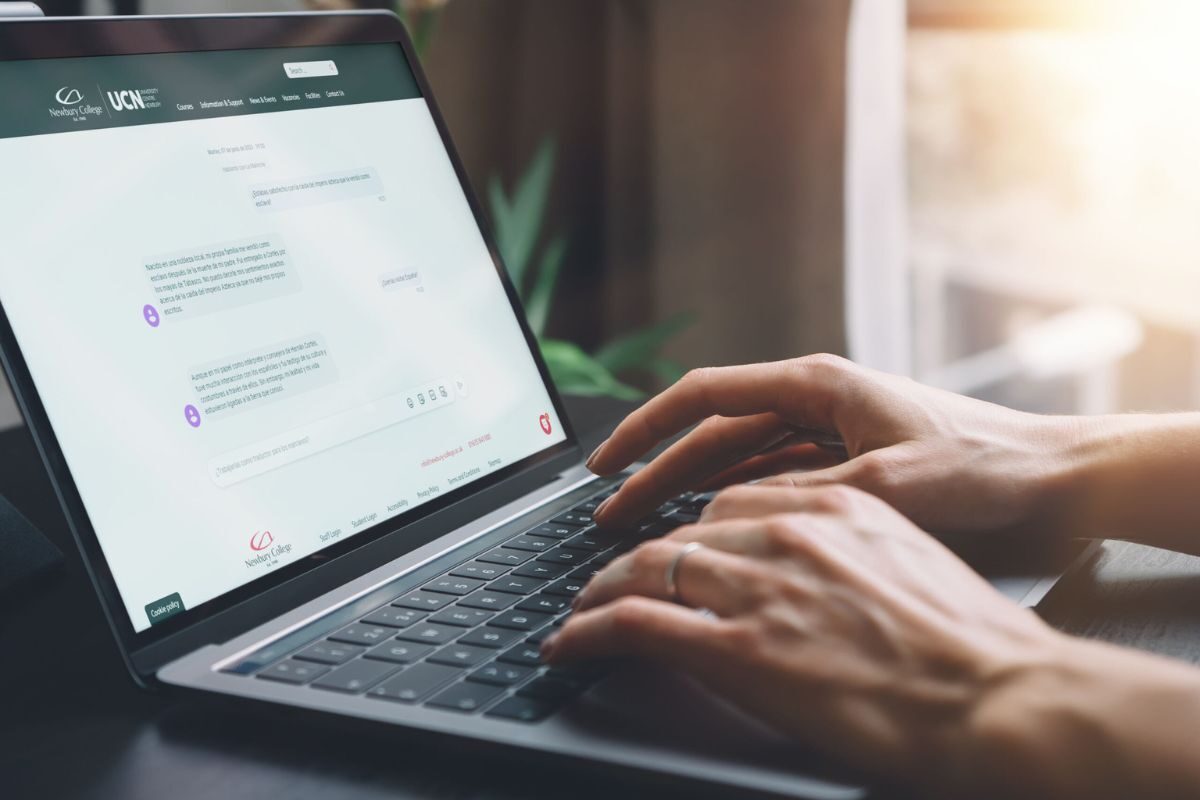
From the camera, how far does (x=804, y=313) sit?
2.55 meters

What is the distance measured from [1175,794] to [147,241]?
56 centimetres

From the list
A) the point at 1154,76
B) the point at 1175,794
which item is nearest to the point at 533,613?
the point at 1175,794

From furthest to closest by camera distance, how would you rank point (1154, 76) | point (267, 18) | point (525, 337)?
point (1154, 76) < point (525, 337) < point (267, 18)

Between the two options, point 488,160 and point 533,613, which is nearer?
point 533,613

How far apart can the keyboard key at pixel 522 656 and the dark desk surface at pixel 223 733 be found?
0.06 m

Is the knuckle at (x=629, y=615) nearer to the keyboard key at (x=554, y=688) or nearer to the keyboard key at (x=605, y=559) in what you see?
the keyboard key at (x=554, y=688)

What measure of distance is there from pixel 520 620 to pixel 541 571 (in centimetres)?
7

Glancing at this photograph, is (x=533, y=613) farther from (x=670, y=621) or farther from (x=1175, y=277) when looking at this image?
(x=1175, y=277)

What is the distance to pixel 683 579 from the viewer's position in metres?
0.49

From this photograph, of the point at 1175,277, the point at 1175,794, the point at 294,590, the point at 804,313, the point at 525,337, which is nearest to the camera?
the point at 1175,794

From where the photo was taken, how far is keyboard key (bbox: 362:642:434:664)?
0.52 m

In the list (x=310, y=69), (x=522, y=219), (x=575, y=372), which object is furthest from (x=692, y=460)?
(x=522, y=219)

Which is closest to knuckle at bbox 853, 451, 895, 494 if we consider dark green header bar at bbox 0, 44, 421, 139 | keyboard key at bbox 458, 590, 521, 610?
keyboard key at bbox 458, 590, 521, 610

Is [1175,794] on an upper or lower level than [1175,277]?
upper
